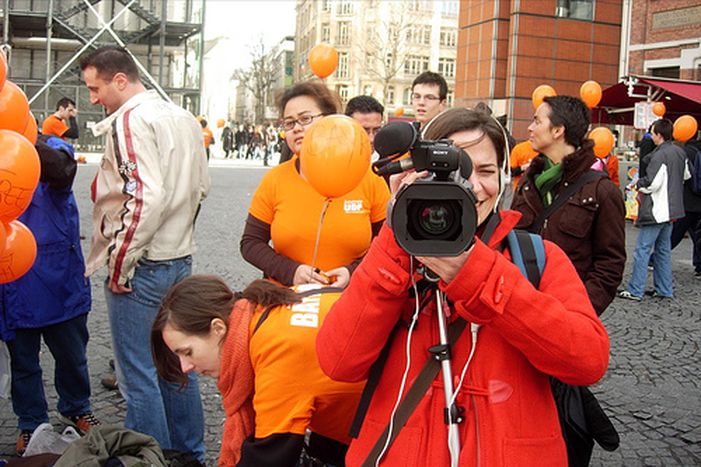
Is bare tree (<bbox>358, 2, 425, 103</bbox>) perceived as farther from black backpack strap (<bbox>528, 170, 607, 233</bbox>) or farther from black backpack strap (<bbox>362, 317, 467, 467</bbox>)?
black backpack strap (<bbox>362, 317, 467, 467</bbox>)

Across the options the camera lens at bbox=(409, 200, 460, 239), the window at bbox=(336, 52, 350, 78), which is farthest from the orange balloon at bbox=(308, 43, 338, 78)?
the window at bbox=(336, 52, 350, 78)

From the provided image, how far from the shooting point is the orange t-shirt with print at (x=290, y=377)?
2225 mm

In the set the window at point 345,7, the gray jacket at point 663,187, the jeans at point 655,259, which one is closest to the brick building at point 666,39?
the gray jacket at point 663,187

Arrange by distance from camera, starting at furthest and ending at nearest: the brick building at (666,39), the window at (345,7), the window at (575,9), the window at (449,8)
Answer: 1. the window at (449,8)
2. the window at (345,7)
3. the window at (575,9)
4. the brick building at (666,39)

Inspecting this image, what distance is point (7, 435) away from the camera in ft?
13.4

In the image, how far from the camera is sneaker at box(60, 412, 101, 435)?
4.06 meters

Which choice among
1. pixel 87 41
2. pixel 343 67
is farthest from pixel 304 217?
pixel 343 67

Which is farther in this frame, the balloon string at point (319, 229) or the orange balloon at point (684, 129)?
the orange balloon at point (684, 129)

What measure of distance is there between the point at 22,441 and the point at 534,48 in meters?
26.7

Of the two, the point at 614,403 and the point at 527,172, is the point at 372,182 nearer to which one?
the point at 527,172

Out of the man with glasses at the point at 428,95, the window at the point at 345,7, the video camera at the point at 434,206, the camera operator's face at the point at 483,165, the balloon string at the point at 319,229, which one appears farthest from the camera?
the window at the point at 345,7

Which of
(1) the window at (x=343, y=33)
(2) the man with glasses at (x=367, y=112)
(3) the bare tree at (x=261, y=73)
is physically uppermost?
(1) the window at (x=343, y=33)

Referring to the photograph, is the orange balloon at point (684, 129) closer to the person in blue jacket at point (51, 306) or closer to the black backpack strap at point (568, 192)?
the black backpack strap at point (568, 192)

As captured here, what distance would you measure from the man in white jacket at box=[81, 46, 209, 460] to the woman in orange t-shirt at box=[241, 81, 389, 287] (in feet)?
1.35
